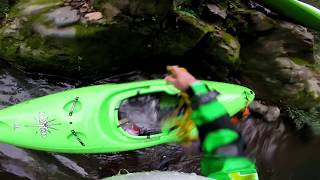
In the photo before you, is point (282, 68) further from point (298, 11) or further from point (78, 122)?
point (78, 122)

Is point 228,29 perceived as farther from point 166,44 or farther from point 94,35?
point 94,35

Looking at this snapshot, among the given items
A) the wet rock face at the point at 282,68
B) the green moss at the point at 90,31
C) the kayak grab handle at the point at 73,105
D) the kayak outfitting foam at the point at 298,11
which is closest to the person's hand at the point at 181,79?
the kayak grab handle at the point at 73,105

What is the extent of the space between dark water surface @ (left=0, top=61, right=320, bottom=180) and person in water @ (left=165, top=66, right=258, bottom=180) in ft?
2.66

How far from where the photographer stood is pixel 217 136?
7.20ft

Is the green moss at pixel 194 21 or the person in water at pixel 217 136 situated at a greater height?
the person in water at pixel 217 136

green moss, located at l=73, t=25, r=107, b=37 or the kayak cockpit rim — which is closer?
Answer: the kayak cockpit rim

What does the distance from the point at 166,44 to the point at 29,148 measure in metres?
1.80

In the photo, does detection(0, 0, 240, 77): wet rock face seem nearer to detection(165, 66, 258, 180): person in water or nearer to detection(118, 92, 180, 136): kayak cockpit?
detection(118, 92, 180, 136): kayak cockpit

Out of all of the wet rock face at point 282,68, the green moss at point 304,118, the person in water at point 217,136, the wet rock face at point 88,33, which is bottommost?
the green moss at point 304,118

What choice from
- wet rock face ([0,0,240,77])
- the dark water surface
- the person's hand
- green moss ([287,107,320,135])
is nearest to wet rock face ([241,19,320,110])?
green moss ([287,107,320,135])

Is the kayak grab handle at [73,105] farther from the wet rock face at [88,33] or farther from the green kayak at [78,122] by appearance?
the wet rock face at [88,33]

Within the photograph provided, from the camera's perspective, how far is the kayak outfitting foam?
588 cm

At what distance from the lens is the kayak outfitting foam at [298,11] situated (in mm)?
5875

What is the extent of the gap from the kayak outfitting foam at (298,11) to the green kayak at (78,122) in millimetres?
2448
